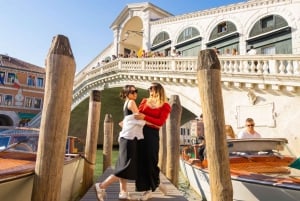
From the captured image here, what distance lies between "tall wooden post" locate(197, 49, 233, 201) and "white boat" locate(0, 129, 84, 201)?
1.73 m

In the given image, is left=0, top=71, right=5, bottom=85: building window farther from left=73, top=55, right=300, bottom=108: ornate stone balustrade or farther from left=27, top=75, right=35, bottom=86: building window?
left=73, top=55, right=300, bottom=108: ornate stone balustrade

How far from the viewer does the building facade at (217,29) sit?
10.9 metres

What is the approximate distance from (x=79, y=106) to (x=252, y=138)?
44.5 feet

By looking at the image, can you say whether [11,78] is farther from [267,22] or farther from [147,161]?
[147,161]

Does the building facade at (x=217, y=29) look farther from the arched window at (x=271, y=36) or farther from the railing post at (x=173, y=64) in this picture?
the railing post at (x=173, y=64)

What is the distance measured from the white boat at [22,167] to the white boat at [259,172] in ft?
6.67

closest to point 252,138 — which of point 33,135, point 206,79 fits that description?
point 206,79

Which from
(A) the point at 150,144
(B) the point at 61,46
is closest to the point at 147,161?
(A) the point at 150,144

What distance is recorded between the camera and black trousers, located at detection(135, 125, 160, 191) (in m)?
2.86

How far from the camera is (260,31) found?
1161 cm

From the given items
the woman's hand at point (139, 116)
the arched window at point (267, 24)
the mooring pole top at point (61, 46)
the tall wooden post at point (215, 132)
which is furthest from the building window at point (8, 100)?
the tall wooden post at point (215, 132)

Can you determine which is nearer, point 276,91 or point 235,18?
point 276,91

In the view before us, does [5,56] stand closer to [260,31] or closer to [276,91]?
[260,31]

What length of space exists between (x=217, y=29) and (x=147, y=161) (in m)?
11.7
